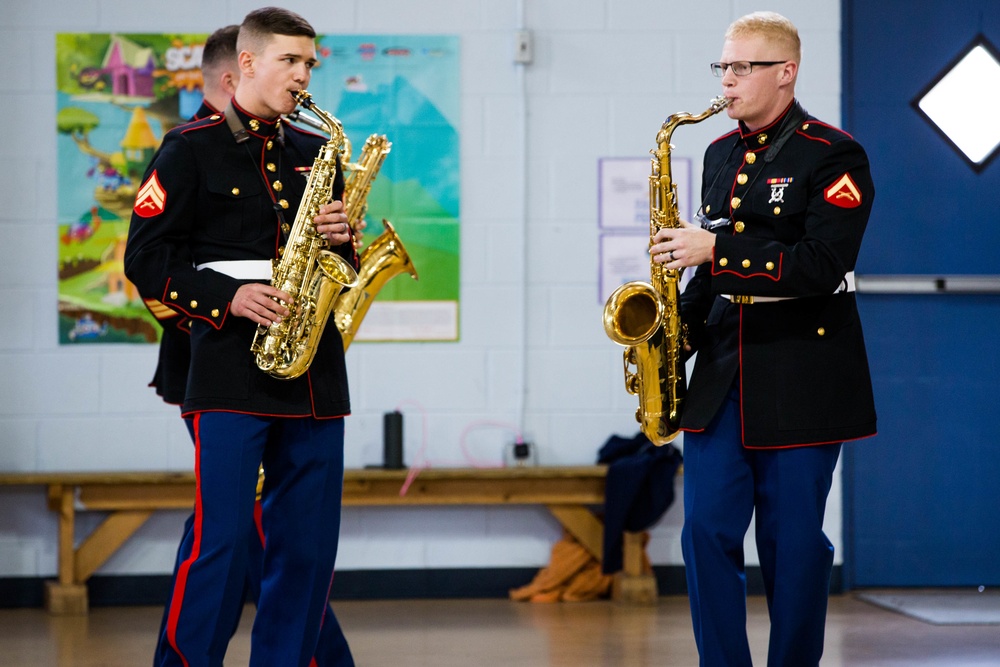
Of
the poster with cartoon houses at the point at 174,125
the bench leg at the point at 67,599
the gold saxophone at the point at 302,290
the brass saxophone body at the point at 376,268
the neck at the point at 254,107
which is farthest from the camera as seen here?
the poster with cartoon houses at the point at 174,125

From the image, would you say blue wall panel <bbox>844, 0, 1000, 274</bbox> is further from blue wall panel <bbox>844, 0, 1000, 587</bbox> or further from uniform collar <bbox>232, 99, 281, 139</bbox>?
uniform collar <bbox>232, 99, 281, 139</bbox>

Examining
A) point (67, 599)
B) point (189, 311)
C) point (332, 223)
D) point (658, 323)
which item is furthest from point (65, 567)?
point (658, 323)

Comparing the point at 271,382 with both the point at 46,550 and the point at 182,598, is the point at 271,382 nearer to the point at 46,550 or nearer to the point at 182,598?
the point at 182,598

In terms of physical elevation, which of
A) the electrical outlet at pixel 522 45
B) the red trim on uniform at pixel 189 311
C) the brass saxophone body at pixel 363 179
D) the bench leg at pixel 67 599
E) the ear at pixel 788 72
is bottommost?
the bench leg at pixel 67 599

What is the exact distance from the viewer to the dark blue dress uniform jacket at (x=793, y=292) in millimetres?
2559

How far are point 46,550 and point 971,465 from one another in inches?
151

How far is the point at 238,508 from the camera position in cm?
262

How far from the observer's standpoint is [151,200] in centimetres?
265

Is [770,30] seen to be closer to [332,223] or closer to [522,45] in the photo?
[332,223]

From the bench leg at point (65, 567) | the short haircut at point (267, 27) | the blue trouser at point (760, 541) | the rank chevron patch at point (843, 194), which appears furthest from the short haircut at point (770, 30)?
the bench leg at point (65, 567)

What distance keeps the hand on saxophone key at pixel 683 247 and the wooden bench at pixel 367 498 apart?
7.24 ft

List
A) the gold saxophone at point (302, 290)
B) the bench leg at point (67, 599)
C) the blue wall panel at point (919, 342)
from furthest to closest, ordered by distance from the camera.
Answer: the blue wall panel at point (919, 342) < the bench leg at point (67, 599) < the gold saxophone at point (302, 290)

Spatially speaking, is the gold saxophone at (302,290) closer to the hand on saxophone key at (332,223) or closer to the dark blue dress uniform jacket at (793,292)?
the hand on saxophone key at (332,223)

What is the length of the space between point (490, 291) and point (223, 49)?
1.79 metres
